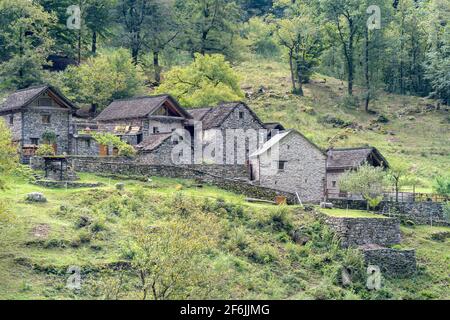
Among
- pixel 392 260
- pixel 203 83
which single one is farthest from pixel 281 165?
pixel 203 83

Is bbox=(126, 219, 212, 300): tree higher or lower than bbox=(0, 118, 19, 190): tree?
lower

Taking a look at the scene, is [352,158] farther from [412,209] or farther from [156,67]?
[156,67]

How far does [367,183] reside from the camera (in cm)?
7844

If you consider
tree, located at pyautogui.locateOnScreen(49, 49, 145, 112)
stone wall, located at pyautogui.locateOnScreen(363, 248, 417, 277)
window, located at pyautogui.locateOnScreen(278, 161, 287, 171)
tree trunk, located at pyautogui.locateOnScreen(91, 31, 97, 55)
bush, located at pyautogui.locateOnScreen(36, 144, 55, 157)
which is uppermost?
tree trunk, located at pyautogui.locateOnScreen(91, 31, 97, 55)

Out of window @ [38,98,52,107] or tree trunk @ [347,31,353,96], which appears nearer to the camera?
window @ [38,98,52,107]

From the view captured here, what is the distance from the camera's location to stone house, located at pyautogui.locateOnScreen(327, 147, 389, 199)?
270ft

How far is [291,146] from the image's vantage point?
79.9 meters

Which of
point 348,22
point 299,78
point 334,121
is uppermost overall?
point 348,22

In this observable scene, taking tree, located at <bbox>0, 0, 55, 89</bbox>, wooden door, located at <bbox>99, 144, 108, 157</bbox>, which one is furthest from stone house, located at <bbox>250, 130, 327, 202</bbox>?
tree, located at <bbox>0, 0, 55, 89</bbox>

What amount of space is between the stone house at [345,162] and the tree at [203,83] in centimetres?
1617

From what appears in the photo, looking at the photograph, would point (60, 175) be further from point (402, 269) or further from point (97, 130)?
point (402, 269)

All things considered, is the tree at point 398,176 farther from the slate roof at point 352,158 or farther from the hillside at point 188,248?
the hillside at point 188,248

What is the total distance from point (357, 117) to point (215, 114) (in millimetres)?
27917

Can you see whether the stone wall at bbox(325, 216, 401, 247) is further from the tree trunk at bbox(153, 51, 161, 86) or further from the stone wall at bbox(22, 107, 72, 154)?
the tree trunk at bbox(153, 51, 161, 86)
